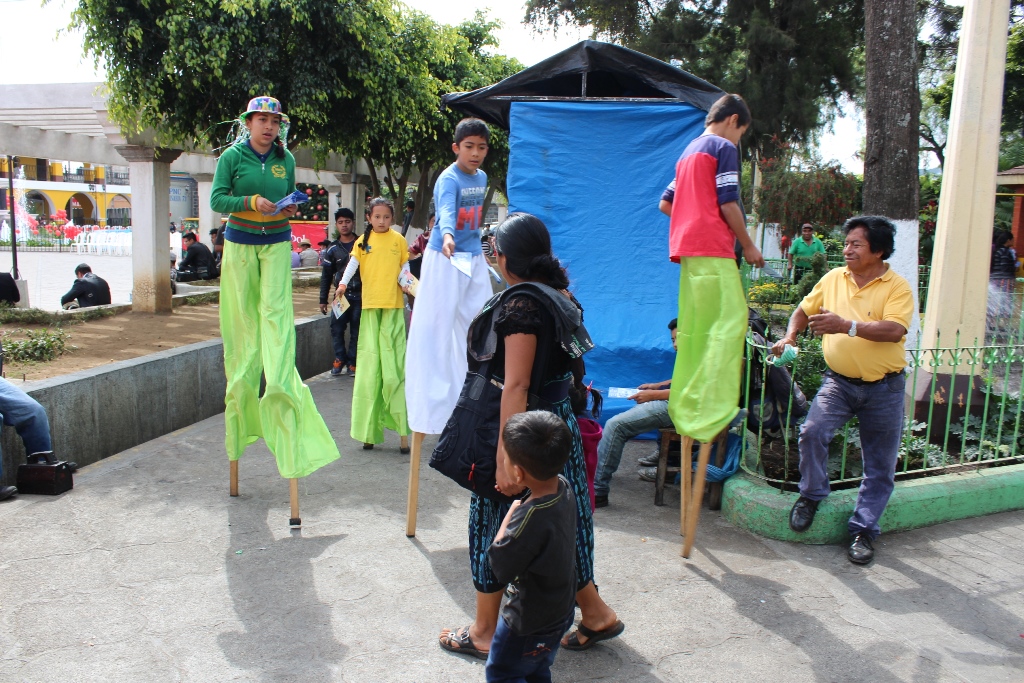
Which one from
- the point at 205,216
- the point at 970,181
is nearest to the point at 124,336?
the point at 970,181

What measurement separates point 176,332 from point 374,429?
4.95 metres

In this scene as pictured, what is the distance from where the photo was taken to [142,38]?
898cm

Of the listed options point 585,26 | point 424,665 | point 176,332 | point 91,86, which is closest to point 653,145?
point 424,665

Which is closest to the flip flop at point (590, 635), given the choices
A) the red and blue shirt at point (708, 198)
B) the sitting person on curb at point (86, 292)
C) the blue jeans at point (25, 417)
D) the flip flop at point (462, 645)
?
the flip flop at point (462, 645)

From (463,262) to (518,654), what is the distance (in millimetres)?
2112

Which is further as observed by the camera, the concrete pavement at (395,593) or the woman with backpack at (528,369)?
the concrete pavement at (395,593)

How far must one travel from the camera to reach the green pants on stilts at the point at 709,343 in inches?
142

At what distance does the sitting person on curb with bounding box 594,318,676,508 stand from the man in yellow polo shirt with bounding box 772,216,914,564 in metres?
0.85

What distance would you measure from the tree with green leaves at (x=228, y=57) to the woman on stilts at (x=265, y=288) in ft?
17.1

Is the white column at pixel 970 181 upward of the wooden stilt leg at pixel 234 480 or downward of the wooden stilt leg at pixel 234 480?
upward

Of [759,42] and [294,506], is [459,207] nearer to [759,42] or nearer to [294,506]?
[294,506]

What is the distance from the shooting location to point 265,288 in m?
4.27

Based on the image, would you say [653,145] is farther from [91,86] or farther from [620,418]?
[91,86]

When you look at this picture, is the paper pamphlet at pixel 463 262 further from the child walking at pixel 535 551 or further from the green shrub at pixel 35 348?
the green shrub at pixel 35 348
